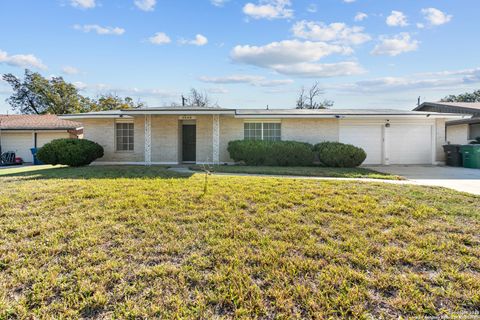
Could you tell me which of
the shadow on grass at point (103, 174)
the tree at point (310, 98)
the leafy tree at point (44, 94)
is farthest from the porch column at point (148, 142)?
the tree at point (310, 98)

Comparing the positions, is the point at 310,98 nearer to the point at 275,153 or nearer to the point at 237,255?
the point at 275,153

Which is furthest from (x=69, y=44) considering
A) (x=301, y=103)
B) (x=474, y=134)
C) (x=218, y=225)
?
(x=301, y=103)

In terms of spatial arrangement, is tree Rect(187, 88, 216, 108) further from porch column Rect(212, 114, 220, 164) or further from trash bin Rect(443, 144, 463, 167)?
trash bin Rect(443, 144, 463, 167)

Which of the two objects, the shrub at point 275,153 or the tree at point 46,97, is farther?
the tree at point 46,97

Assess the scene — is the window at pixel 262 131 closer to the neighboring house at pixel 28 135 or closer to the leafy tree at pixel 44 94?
the neighboring house at pixel 28 135

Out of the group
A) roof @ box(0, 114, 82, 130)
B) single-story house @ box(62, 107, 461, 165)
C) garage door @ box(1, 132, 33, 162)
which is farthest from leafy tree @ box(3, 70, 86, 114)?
single-story house @ box(62, 107, 461, 165)

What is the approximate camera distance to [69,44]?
14609mm

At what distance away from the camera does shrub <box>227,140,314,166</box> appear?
12.5 meters

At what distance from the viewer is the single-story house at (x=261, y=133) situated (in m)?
14.1

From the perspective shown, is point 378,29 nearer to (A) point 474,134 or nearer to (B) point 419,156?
(B) point 419,156

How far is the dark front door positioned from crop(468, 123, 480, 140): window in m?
18.1

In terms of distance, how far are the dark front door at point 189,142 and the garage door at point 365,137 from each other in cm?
863

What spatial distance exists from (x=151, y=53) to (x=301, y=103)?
1201 inches

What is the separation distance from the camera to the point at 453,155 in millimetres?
13867
